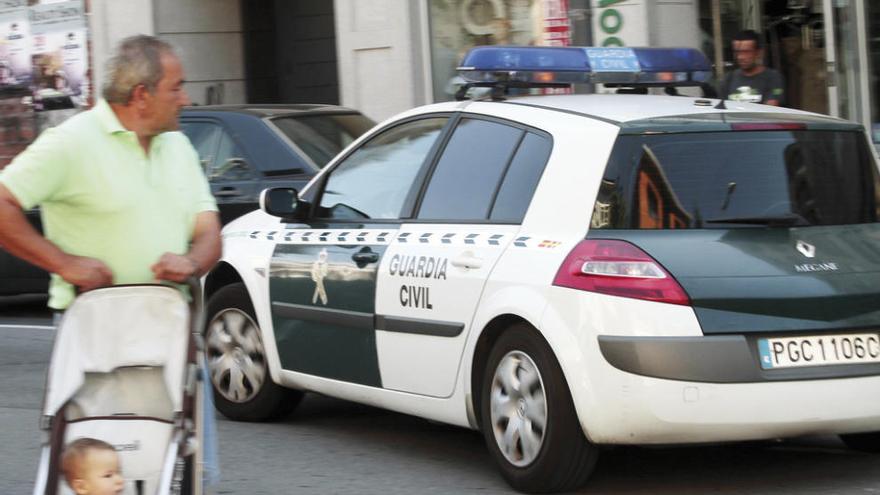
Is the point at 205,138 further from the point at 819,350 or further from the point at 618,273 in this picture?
the point at 819,350

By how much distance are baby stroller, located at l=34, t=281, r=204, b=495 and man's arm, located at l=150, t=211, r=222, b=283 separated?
0.06 meters

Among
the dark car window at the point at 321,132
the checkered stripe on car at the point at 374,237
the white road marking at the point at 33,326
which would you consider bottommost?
the white road marking at the point at 33,326

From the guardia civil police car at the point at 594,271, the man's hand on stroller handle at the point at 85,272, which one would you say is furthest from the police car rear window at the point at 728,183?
the man's hand on stroller handle at the point at 85,272

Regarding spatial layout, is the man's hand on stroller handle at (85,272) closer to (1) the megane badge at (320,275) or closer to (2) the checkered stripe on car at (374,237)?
(2) the checkered stripe on car at (374,237)

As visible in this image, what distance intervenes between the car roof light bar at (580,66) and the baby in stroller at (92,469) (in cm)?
305

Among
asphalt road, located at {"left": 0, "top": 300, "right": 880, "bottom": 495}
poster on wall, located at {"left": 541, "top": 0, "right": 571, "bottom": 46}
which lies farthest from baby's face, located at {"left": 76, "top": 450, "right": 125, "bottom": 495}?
poster on wall, located at {"left": 541, "top": 0, "right": 571, "bottom": 46}

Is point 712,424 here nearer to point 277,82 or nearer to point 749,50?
point 749,50

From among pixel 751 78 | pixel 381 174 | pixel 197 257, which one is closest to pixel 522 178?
pixel 381 174

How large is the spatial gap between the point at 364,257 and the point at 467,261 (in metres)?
0.73

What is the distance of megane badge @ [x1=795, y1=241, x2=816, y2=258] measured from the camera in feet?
19.2

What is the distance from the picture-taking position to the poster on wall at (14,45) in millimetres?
20656

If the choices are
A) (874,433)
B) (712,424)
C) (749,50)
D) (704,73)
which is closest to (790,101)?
(749,50)

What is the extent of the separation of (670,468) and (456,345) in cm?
105

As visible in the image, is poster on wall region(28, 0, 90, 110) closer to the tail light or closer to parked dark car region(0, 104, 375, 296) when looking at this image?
parked dark car region(0, 104, 375, 296)
